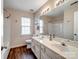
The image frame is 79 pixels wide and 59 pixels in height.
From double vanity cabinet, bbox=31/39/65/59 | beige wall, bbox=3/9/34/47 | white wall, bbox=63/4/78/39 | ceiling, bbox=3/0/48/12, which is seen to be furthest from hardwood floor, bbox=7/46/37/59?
ceiling, bbox=3/0/48/12

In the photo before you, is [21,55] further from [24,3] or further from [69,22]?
[69,22]

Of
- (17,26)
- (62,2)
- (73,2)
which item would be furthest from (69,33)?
(17,26)

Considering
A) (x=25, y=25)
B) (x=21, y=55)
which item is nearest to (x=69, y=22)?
(x=21, y=55)

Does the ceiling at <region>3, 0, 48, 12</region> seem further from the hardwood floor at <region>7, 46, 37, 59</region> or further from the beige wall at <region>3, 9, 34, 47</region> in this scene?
the hardwood floor at <region>7, 46, 37, 59</region>

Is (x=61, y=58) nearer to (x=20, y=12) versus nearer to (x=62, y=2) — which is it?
(x=62, y=2)

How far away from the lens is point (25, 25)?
18.4ft

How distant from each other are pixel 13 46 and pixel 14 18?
1.83 metres

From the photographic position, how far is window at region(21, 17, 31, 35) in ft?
17.9

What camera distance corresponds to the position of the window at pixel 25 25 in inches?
215

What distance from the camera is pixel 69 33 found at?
1.91m

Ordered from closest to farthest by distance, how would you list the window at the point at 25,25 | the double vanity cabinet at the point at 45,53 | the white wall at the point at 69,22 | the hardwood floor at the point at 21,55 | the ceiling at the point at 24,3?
the double vanity cabinet at the point at 45,53
the white wall at the point at 69,22
the hardwood floor at the point at 21,55
the ceiling at the point at 24,3
the window at the point at 25,25

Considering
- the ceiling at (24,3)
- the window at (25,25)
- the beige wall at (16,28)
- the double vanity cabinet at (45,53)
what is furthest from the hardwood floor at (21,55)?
the ceiling at (24,3)

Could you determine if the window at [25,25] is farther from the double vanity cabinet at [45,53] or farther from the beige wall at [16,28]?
the double vanity cabinet at [45,53]

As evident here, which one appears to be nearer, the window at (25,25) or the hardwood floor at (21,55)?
the hardwood floor at (21,55)
